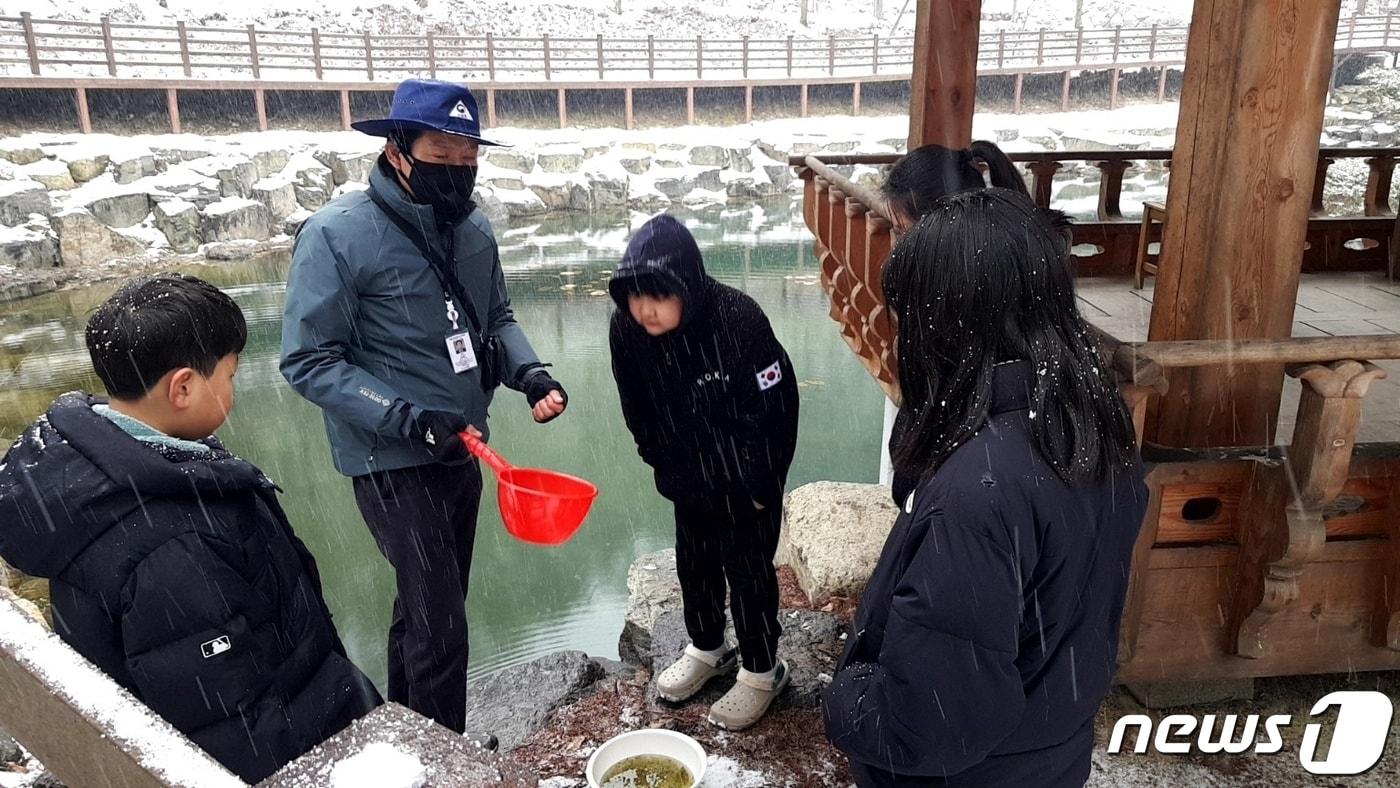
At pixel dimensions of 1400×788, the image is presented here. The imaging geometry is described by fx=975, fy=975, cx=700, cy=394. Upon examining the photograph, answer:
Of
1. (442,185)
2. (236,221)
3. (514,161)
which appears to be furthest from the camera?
(514,161)

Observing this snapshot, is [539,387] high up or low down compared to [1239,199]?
down

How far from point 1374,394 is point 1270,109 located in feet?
4.71

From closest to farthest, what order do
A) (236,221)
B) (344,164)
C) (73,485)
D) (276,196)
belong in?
1. (73,485)
2. (236,221)
3. (276,196)
4. (344,164)

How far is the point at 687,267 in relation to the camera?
237 centimetres

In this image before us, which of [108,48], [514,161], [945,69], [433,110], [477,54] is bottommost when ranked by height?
[514,161]

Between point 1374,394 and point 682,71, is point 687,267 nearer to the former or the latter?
point 1374,394

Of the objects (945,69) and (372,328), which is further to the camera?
(945,69)

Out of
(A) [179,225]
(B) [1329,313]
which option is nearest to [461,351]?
(B) [1329,313]

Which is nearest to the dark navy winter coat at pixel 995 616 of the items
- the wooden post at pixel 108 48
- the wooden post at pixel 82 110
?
the wooden post at pixel 82 110

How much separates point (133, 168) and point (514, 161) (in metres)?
6.71

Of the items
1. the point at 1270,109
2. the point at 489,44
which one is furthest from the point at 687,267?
the point at 489,44

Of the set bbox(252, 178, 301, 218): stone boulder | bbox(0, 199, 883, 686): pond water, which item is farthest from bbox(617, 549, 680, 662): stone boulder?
bbox(252, 178, 301, 218): stone boulder

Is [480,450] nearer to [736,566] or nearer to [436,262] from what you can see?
[436,262]

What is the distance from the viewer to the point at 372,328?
2.38m
